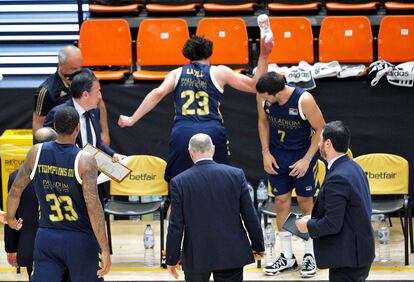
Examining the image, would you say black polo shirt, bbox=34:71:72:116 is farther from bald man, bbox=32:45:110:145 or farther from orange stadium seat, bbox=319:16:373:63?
orange stadium seat, bbox=319:16:373:63

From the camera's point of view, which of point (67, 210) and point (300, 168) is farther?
point (300, 168)

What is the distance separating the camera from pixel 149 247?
976cm

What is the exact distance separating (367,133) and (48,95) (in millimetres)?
3867

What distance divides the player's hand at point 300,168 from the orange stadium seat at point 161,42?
3164 millimetres

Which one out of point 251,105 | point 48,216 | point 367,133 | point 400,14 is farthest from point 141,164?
point 400,14

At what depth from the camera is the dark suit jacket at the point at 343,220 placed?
21.9 feet

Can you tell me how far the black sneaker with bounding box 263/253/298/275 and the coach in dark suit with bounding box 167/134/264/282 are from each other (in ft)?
6.84

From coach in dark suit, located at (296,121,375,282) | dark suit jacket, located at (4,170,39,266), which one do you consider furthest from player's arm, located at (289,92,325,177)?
dark suit jacket, located at (4,170,39,266)

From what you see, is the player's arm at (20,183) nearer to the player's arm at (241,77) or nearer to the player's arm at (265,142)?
the player's arm at (241,77)

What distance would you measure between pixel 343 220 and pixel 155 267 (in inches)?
131

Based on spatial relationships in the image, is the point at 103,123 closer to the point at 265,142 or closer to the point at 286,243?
the point at 265,142

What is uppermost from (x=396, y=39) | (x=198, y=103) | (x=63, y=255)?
(x=396, y=39)

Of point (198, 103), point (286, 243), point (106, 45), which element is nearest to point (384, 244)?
point (286, 243)

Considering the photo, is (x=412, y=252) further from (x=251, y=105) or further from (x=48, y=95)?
(x=48, y=95)
